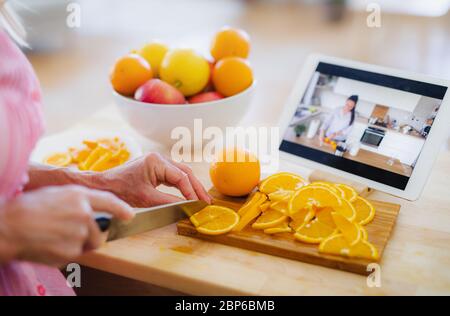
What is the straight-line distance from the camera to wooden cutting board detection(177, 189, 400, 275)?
2.79 ft

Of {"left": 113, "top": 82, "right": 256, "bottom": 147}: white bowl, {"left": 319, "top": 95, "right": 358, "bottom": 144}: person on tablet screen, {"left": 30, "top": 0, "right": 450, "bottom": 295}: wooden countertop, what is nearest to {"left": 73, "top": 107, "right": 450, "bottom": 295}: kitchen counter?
{"left": 30, "top": 0, "right": 450, "bottom": 295}: wooden countertop

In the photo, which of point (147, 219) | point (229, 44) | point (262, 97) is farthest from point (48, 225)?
point (262, 97)

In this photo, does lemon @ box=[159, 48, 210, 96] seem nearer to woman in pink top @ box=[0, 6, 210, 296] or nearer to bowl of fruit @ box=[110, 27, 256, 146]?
bowl of fruit @ box=[110, 27, 256, 146]

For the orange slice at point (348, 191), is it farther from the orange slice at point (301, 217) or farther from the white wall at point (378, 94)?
the white wall at point (378, 94)

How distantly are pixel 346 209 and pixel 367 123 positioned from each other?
237 mm

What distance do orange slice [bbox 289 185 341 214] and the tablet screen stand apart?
0.51 ft

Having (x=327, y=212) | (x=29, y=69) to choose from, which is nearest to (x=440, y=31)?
(x=327, y=212)

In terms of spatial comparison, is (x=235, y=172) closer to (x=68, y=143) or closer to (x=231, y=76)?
(x=231, y=76)

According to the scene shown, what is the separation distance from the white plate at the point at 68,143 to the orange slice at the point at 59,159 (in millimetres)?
18

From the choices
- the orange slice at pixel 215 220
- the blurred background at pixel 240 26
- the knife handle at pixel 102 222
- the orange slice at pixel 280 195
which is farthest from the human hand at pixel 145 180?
the blurred background at pixel 240 26

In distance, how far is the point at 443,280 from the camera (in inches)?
32.8

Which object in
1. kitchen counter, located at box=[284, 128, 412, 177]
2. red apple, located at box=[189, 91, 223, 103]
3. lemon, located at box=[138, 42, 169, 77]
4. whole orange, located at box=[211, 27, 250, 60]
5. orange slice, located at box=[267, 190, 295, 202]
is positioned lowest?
orange slice, located at box=[267, 190, 295, 202]
